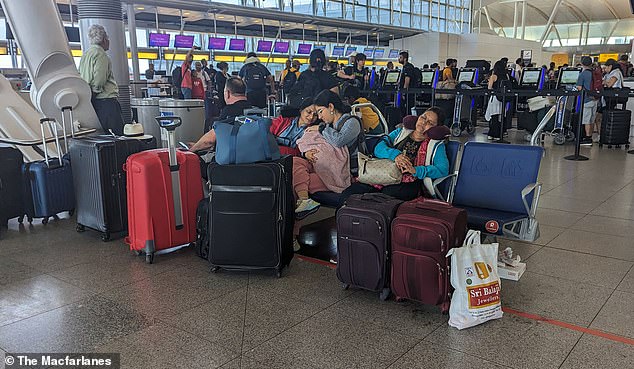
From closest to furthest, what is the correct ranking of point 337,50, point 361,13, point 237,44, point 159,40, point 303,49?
point 159,40
point 237,44
point 303,49
point 361,13
point 337,50

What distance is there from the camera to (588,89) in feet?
34.0

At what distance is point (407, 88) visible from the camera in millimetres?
12250

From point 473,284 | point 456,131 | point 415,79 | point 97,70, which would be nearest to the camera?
point 473,284

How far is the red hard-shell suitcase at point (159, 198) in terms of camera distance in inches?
152

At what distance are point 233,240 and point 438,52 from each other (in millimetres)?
28291

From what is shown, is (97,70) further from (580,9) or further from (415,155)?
(580,9)

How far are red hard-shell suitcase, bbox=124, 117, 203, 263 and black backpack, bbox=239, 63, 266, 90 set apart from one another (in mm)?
5704

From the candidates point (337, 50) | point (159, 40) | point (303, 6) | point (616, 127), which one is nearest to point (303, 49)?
point (303, 6)

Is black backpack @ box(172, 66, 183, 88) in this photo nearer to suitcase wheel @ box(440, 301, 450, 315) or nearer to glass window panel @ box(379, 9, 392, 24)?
suitcase wheel @ box(440, 301, 450, 315)

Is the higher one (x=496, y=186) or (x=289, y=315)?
(x=496, y=186)

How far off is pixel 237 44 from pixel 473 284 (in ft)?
64.9

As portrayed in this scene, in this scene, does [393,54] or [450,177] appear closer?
[450,177]

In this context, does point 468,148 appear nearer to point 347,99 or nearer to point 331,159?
point 331,159

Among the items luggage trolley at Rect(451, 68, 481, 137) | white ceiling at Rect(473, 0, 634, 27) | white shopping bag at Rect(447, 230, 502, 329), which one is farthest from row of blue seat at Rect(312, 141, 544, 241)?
white ceiling at Rect(473, 0, 634, 27)
